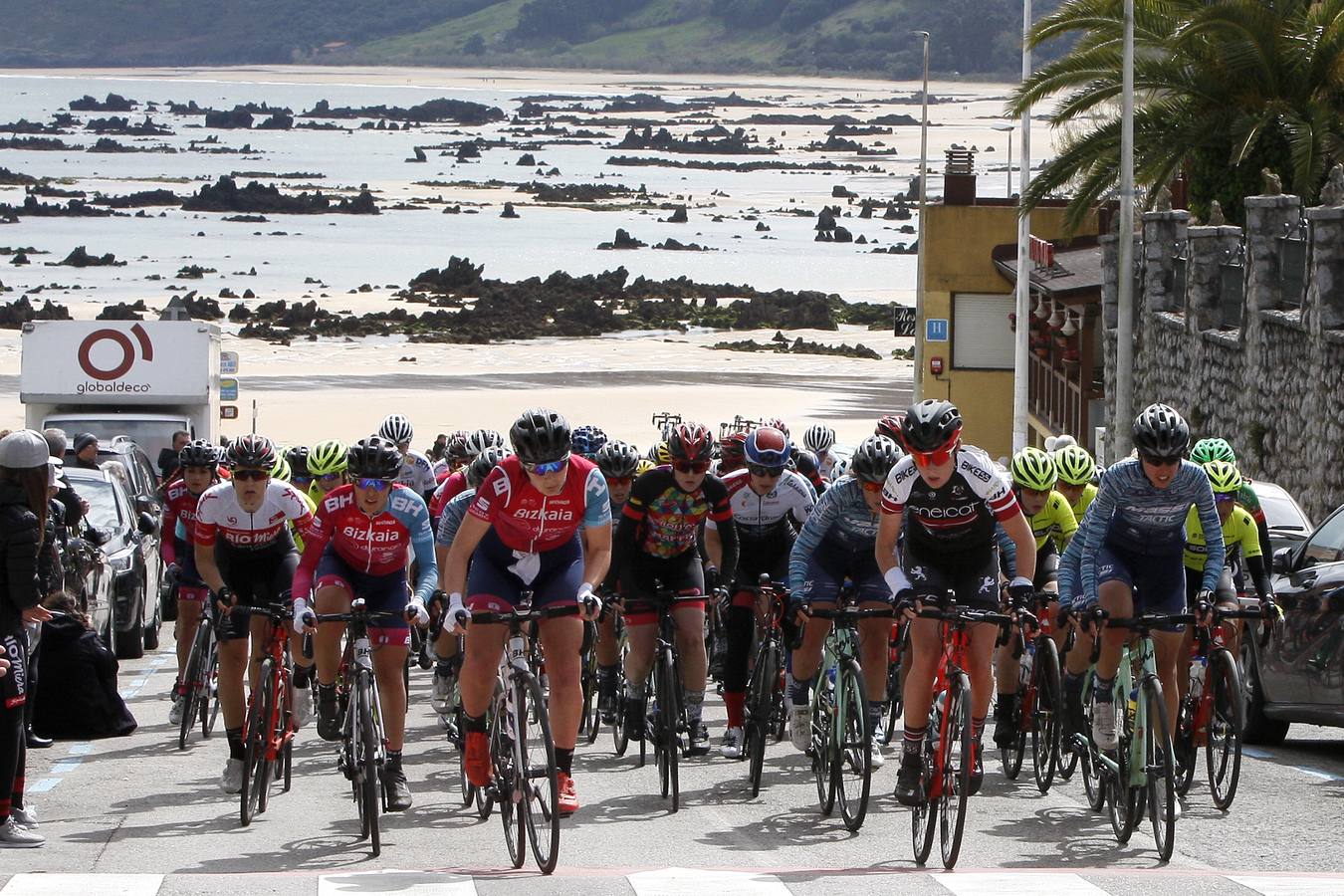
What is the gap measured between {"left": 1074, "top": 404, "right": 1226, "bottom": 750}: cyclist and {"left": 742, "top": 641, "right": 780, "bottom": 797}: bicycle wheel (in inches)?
69.0

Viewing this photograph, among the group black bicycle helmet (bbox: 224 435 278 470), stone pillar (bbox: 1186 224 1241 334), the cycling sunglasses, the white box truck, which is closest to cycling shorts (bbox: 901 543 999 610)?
the cycling sunglasses

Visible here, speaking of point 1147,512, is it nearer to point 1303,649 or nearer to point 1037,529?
point 1037,529

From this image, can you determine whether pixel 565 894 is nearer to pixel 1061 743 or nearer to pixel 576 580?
pixel 576 580

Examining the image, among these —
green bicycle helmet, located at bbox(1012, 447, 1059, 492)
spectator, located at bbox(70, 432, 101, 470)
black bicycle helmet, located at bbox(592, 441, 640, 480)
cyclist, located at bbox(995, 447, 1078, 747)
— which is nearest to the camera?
cyclist, located at bbox(995, 447, 1078, 747)

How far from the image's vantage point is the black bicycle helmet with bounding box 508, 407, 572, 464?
994cm

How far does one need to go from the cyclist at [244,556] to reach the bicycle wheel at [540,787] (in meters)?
2.31

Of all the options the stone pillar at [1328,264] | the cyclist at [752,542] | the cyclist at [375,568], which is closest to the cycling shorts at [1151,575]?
the cyclist at [752,542]

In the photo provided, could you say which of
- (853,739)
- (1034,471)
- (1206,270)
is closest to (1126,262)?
(1206,270)

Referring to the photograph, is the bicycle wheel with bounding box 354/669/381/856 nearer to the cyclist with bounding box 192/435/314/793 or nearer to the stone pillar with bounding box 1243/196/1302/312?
the cyclist with bounding box 192/435/314/793

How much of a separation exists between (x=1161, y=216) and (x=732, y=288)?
211ft

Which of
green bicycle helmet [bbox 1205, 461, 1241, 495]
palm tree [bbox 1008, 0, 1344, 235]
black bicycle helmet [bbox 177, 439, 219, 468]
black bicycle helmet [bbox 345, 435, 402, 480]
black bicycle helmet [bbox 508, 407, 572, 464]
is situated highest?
palm tree [bbox 1008, 0, 1344, 235]

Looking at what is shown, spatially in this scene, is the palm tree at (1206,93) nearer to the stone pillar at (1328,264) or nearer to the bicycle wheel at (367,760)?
the stone pillar at (1328,264)

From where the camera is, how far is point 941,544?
1048 cm

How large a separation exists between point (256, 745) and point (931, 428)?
3.62m
